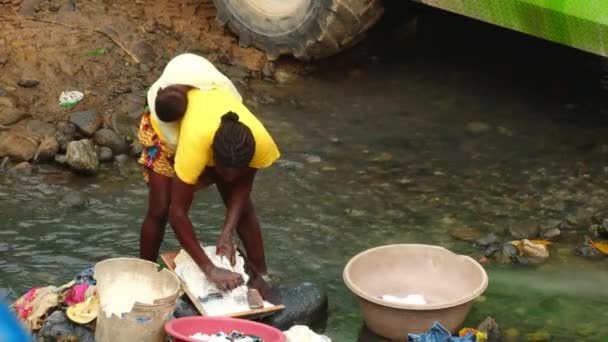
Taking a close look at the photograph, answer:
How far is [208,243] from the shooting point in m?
5.21

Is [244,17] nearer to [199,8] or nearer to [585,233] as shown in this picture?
[199,8]

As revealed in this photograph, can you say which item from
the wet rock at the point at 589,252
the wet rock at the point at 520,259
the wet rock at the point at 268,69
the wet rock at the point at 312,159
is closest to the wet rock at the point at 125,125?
the wet rock at the point at 312,159

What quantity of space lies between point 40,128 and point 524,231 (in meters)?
3.09

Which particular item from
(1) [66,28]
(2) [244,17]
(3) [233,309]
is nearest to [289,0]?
(2) [244,17]

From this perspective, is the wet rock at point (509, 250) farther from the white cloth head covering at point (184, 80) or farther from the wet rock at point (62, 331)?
the wet rock at point (62, 331)

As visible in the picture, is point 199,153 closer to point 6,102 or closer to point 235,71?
point 6,102

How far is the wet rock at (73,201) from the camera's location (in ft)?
18.4

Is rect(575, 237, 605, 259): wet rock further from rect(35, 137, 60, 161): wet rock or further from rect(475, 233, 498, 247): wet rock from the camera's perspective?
rect(35, 137, 60, 161): wet rock

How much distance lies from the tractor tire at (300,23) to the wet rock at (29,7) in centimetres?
132

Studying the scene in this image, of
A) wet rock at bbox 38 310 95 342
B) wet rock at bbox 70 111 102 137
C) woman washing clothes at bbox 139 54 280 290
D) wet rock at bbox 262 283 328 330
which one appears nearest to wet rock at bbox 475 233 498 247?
wet rock at bbox 262 283 328 330

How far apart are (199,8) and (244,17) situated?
62cm

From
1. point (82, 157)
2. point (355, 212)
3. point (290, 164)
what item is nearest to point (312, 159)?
point (290, 164)

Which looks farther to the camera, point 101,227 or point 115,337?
point 101,227

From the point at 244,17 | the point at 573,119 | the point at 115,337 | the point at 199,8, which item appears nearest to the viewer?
the point at 115,337
